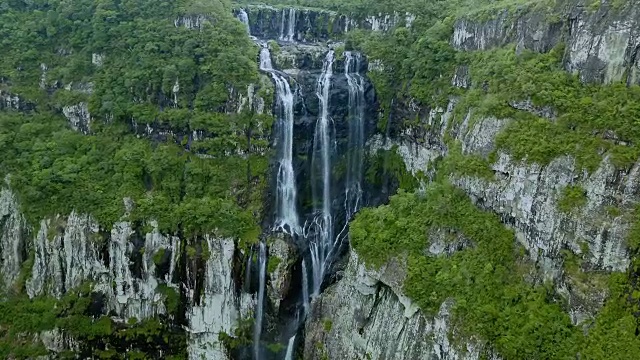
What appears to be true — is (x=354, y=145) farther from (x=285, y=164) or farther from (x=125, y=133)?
(x=125, y=133)

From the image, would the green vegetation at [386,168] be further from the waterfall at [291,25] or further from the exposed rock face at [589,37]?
the waterfall at [291,25]

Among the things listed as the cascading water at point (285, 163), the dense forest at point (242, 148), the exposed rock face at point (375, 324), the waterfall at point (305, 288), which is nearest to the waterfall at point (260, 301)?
the dense forest at point (242, 148)

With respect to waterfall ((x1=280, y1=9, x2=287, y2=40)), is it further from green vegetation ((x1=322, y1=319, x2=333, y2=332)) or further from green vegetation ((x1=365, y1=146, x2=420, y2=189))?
green vegetation ((x1=322, y1=319, x2=333, y2=332))

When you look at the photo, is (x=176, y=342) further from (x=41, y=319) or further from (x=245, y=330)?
(x=41, y=319)

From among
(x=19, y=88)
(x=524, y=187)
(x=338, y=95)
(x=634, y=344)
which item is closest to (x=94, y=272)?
(x=19, y=88)

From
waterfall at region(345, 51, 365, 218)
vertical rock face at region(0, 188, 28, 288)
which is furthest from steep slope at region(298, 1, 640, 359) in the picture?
vertical rock face at region(0, 188, 28, 288)
